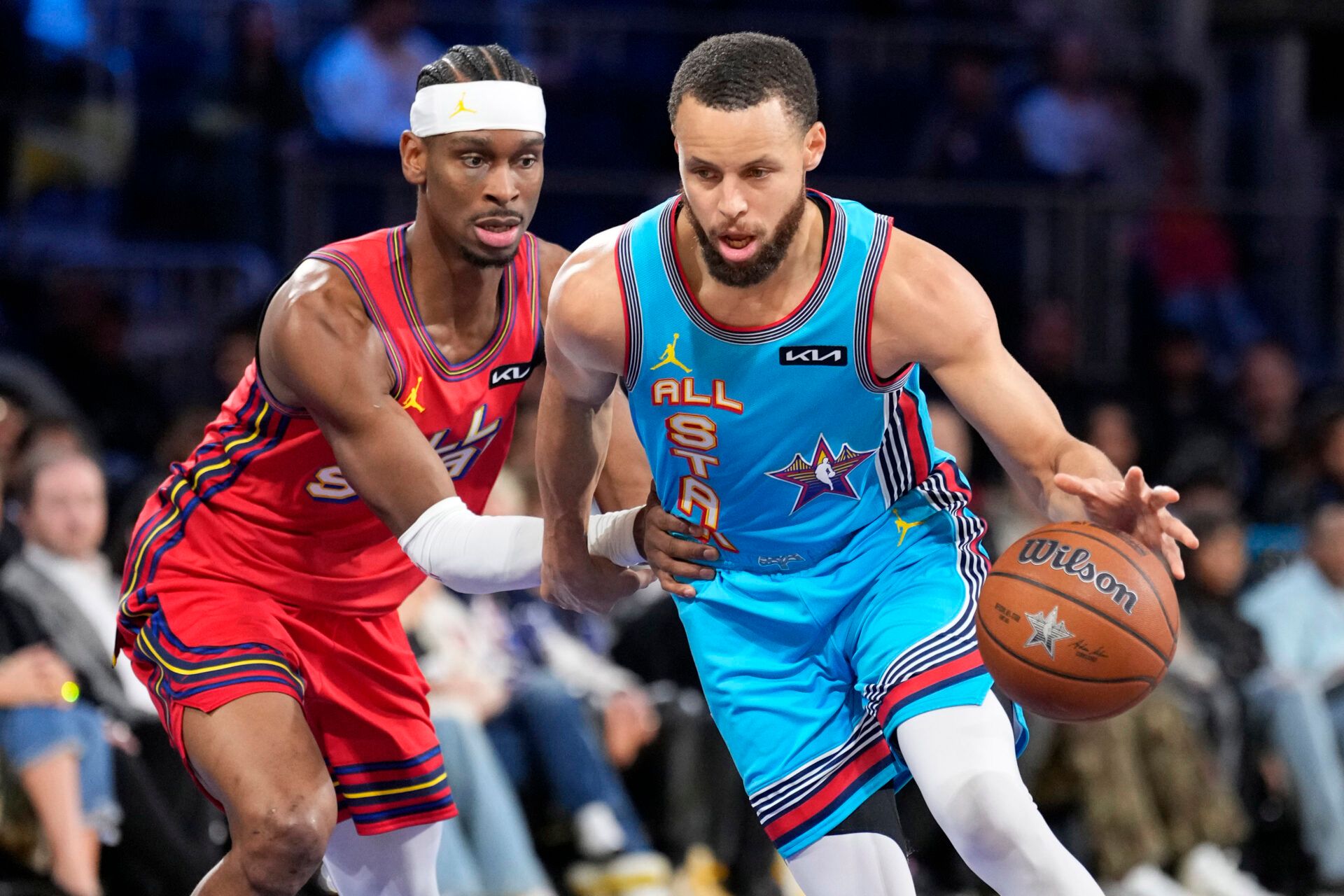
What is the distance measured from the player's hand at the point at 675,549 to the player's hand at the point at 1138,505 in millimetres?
864

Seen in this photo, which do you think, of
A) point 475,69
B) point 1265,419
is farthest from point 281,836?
point 1265,419

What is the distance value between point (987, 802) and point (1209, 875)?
420 cm

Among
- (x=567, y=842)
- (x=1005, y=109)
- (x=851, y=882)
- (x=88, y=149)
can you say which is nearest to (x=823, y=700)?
(x=851, y=882)

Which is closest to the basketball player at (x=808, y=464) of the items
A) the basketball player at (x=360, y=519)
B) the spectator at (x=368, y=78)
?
the basketball player at (x=360, y=519)

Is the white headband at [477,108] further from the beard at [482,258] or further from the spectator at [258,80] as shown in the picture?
the spectator at [258,80]

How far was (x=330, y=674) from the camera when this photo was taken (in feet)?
13.6

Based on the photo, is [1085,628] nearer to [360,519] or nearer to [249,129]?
[360,519]

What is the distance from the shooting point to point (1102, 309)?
10.2 m

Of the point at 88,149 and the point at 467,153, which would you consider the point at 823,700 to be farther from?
the point at 88,149

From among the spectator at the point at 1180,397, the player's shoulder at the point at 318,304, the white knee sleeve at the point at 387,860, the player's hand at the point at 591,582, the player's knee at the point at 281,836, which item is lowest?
the spectator at the point at 1180,397

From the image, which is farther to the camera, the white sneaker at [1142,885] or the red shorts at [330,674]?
the white sneaker at [1142,885]

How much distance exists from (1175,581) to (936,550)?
4368 mm

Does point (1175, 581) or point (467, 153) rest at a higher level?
point (467, 153)

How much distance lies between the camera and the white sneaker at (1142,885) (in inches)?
270
